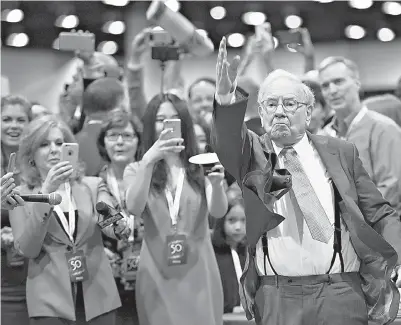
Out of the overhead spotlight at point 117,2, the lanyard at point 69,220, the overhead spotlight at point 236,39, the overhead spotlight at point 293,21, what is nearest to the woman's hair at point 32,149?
the lanyard at point 69,220

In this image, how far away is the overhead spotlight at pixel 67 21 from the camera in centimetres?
729

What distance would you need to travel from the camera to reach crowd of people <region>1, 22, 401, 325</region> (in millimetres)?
2910

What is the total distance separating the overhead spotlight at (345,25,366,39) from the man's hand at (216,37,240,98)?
5.93 m

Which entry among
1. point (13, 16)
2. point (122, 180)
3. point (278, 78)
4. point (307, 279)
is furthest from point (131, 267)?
point (13, 16)

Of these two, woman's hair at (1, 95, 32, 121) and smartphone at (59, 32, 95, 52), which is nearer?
woman's hair at (1, 95, 32, 121)

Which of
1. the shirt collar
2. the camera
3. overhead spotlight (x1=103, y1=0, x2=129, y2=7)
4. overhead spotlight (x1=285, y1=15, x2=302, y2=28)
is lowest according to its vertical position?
the shirt collar

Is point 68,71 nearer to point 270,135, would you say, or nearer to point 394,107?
point 394,107

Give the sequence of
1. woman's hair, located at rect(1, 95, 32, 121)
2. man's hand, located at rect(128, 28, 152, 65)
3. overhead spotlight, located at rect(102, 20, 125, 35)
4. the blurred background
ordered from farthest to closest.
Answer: overhead spotlight, located at rect(102, 20, 125, 35), the blurred background, man's hand, located at rect(128, 28, 152, 65), woman's hair, located at rect(1, 95, 32, 121)

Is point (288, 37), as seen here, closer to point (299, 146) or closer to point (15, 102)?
point (15, 102)

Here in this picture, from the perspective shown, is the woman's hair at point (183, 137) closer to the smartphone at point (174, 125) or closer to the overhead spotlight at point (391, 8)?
the smartphone at point (174, 125)

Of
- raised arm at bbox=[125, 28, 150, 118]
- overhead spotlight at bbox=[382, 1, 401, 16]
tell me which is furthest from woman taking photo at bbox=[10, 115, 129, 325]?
overhead spotlight at bbox=[382, 1, 401, 16]

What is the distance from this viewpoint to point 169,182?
12.7 feet

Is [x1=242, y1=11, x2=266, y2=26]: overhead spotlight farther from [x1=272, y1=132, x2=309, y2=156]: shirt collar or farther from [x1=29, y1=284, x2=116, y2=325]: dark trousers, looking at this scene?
[x1=272, y1=132, x2=309, y2=156]: shirt collar

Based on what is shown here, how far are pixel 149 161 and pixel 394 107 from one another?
2214 mm
